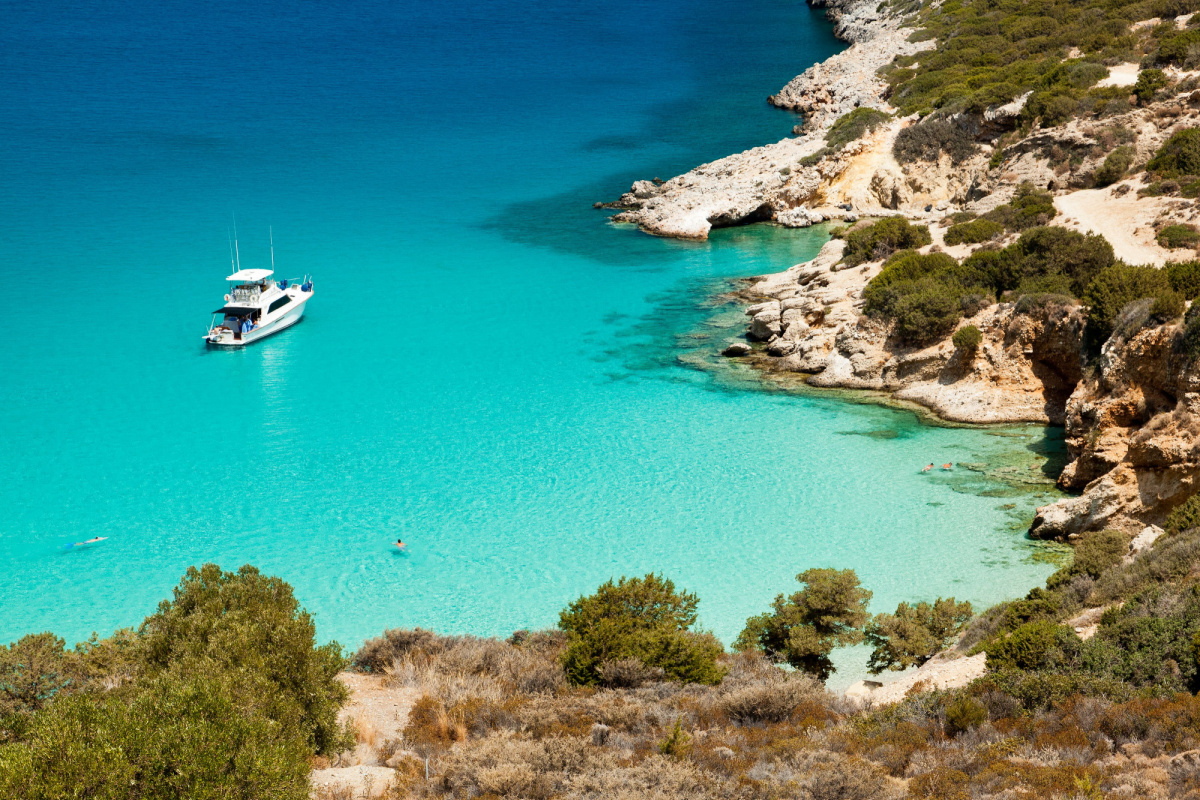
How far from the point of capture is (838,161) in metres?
48.5

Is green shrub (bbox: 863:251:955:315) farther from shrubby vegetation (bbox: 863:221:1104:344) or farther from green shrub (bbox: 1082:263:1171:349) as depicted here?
green shrub (bbox: 1082:263:1171:349)

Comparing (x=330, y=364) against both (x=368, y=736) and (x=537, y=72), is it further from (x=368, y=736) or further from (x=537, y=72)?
(x=537, y=72)

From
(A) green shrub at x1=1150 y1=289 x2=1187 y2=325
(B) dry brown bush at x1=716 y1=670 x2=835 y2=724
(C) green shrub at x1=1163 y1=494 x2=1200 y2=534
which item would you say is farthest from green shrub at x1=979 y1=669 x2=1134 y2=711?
(A) green shrub at x1=1150 y1=289 x2=1187 y2=325

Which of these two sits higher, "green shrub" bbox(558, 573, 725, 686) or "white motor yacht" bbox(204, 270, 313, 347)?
"white motor yacht" bbox(204, 270, 313, 347)

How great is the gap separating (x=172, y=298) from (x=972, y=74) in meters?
40.8

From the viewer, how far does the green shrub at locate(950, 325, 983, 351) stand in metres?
27.4

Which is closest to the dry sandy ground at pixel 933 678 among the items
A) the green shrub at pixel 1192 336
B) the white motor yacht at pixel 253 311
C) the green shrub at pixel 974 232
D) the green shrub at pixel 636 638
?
the green shrub at pixel 636 638

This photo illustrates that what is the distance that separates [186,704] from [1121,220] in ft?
97.9

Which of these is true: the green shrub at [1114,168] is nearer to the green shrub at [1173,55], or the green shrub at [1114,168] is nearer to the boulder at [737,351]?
the green shrub at [1173,55]

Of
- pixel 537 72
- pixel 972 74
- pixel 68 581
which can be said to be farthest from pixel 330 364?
pixel 537 72

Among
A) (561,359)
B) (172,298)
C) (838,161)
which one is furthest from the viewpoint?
(838,161)

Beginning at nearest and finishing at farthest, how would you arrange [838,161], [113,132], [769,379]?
[769,379]
[838,161]
[113,132]

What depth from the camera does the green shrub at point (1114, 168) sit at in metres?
33.4

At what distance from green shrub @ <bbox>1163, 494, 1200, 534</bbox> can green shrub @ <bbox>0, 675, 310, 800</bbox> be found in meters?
14.1
